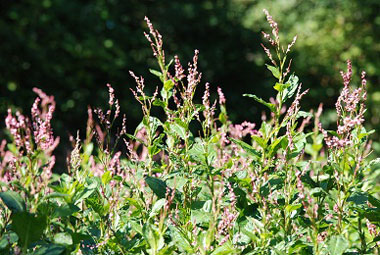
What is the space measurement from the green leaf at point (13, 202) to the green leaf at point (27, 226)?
0.03 m

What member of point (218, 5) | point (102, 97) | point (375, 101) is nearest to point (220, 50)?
point (218, 5)

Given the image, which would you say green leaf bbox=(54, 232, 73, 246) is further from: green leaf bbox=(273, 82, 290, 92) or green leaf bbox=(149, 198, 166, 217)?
green leaf bbox=(273, 82, 290, 92)

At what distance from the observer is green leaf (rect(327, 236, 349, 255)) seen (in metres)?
1.56

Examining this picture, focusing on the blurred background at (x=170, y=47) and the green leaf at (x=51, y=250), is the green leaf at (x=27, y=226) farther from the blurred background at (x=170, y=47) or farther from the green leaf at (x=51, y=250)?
the blurred background at (x=170, y=47)

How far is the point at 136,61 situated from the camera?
308 inches

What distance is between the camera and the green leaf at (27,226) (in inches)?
57.2

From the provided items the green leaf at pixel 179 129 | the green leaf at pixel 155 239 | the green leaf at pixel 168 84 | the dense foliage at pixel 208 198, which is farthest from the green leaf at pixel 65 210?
the green leaf at pixel 168 84

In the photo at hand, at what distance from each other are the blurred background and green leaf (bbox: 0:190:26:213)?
4985mm

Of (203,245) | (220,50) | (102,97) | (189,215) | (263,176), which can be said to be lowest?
(203,245)

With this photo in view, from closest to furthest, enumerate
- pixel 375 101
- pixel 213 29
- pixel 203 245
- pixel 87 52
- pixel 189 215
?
pixel 203 245
pixel 189 215
pixel 87 52
pixel 213 29
pixel 375 101

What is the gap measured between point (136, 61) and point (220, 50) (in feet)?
4.88

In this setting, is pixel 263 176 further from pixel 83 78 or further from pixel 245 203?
pixel 83 78

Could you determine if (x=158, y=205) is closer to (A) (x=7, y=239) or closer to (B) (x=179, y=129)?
(B) (x=179, y=129)

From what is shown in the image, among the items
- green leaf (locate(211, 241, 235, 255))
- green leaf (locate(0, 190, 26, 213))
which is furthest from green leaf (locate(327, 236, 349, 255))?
green leaf (locate(0, 190, 26, 213))
